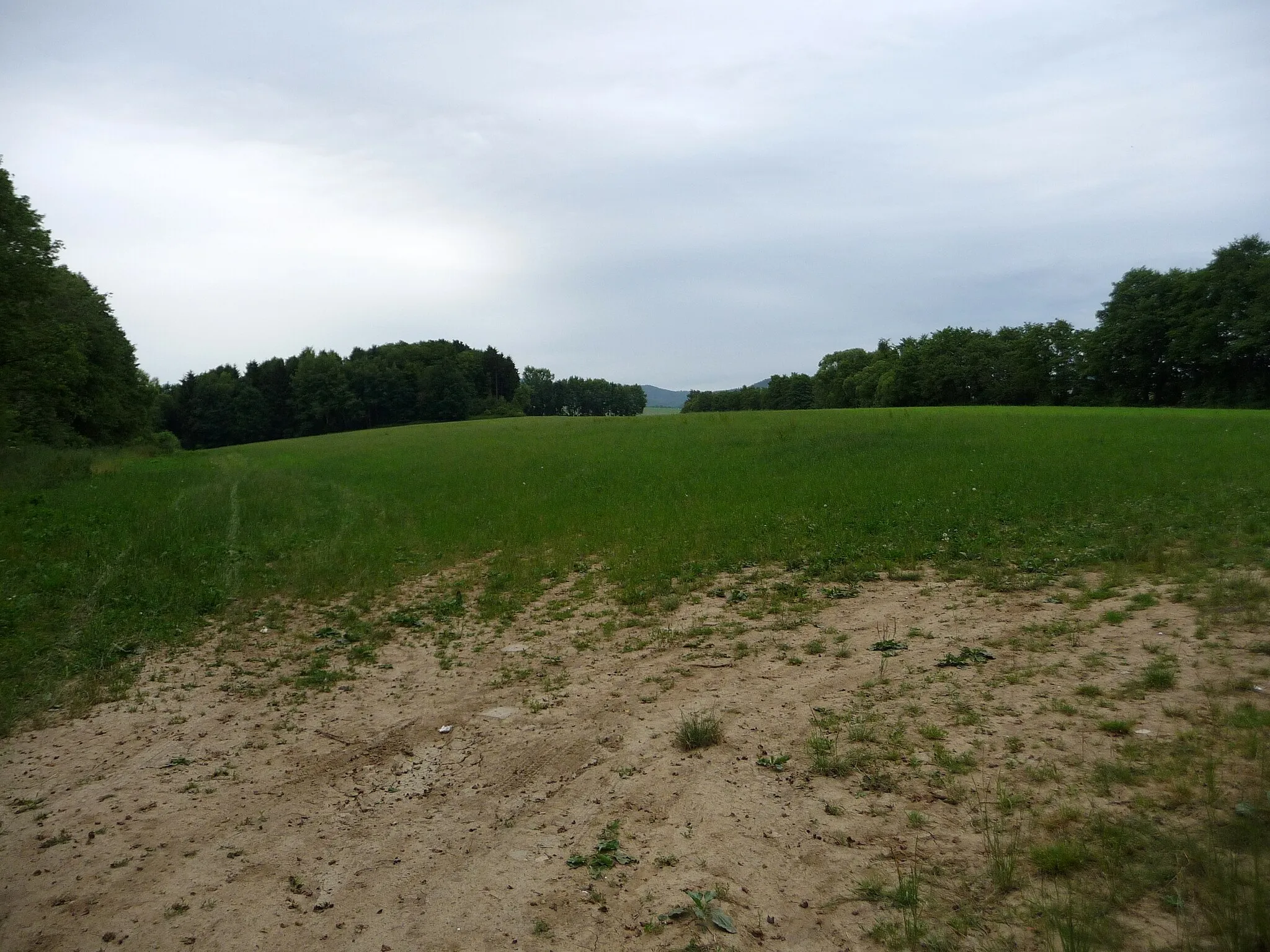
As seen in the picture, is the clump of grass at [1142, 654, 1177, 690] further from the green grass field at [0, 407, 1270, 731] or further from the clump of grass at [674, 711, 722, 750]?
the clump of grass at [674, 711, 722, 750]

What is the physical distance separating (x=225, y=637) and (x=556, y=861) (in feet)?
23.3

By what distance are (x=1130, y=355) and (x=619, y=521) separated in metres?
78.3

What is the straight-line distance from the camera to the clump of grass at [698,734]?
19.3 feet

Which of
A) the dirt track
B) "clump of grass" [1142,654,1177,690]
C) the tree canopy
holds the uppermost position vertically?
the tree canopy

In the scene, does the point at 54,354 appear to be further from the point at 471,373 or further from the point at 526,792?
the point at 471,373

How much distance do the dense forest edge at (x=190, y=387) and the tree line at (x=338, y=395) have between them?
0.18 m

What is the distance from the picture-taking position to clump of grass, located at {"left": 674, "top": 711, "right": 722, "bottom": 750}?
5871mm

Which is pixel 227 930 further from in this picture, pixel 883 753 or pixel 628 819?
pixel 883 753

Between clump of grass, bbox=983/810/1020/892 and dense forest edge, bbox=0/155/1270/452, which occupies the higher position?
dense forest edge, bbox=0/155/1270/452

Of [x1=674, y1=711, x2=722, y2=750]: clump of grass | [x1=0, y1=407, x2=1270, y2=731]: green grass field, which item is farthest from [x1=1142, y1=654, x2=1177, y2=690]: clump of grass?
[x1=674, y1=711, x2=722, y2=750]: clump of grass

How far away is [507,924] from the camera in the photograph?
404 cm

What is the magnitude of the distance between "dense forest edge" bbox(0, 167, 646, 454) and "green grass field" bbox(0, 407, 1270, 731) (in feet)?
21.7

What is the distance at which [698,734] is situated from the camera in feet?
19.4

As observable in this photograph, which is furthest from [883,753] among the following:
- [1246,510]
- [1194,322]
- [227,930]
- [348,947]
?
[1194,322]
